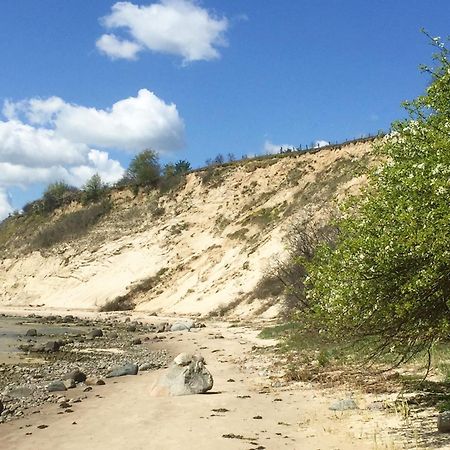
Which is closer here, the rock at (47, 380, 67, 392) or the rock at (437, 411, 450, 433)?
the rock at (437, 411, 450, 433)

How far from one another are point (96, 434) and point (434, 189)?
9.39 meters

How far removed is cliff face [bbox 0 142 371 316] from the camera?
5728 cm

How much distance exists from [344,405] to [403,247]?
5844mm

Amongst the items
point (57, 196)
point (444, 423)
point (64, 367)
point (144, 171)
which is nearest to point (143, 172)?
point (144, 171)

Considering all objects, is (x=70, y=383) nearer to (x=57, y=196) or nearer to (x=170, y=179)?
(x=170, y=179)

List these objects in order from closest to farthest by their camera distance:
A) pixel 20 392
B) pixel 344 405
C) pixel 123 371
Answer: pixel 344 405, pixel 20 392, pixel 123 371

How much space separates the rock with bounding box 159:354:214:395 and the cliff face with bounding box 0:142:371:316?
29.2 metres

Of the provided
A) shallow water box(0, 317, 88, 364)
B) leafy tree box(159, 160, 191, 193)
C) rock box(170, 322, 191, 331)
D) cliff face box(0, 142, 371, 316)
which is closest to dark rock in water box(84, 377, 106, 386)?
shallow water box(0, 317, 88, 364)

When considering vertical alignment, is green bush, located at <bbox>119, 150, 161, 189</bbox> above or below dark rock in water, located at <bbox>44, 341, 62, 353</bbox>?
above

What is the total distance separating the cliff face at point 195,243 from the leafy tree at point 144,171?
302cm

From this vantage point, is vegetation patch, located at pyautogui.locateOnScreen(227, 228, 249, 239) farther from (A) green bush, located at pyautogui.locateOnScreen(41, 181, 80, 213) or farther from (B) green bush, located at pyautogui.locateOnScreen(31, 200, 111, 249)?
(A) green bush, located at pyautogui.locateOnScreen(41, 181, 80, 213)

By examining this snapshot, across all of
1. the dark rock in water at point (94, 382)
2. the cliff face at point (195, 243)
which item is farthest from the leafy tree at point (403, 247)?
the cliff face at point (195, 243)

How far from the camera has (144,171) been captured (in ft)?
299

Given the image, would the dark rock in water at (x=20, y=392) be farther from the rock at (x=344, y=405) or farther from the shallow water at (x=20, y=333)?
the rock at (x=344, y=405)
